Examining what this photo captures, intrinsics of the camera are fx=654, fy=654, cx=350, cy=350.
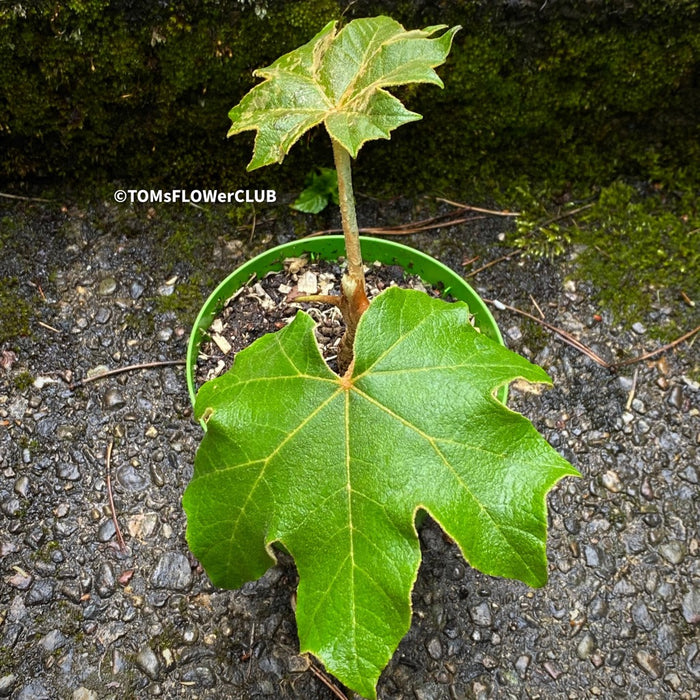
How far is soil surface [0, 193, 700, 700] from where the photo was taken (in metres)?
1.20

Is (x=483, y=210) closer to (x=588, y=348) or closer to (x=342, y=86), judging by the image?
(x=588, y=348)

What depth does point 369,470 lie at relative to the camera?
81cm

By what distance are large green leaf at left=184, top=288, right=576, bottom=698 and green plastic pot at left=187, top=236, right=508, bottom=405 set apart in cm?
31

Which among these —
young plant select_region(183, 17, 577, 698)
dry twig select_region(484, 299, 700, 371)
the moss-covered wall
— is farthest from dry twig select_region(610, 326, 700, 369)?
young plant select_region(183, 17, 577, 698)

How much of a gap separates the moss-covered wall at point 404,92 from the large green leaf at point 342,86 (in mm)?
369

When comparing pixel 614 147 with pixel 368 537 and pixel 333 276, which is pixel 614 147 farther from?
pixel 368 537

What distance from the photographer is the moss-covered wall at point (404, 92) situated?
1.21 m

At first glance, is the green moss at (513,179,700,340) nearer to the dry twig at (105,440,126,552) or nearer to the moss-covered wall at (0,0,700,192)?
the moss-covered wall at (0,0,700,192)

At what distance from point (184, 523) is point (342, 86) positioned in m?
0.88

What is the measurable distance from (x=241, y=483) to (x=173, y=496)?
1.85ft

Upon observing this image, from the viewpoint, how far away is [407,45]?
834 mm

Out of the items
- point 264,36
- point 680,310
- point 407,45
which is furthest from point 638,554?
point 264,36

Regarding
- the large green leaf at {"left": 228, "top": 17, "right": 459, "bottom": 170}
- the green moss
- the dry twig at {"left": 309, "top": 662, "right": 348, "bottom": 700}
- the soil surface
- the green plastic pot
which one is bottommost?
the dry twig at {"left": 309, "top": 662, "right": 348, "bottom": 700}
